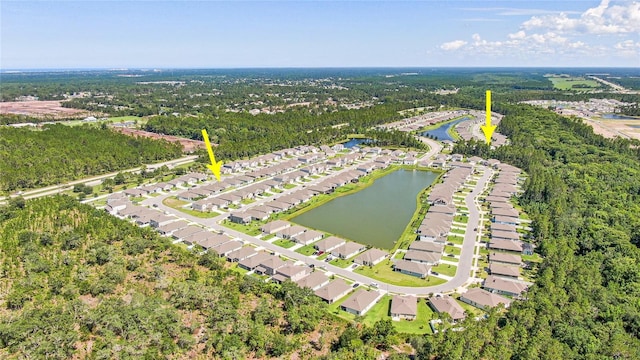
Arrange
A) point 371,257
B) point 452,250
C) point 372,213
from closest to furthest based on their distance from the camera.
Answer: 1. point 371,257
2. point 452,250
3. point 372,213

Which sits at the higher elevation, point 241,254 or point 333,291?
point 241,254

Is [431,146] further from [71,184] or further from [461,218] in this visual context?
[71,184]

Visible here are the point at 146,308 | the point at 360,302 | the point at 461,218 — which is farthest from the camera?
the point at 461,218

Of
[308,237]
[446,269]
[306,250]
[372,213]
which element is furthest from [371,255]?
[372,213]

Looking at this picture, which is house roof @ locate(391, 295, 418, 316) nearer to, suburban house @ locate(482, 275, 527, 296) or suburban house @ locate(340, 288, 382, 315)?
suburban house @ locate(340, 288, 382, 315)

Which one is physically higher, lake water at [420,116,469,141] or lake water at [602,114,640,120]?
lake water at [602,114,640,120]

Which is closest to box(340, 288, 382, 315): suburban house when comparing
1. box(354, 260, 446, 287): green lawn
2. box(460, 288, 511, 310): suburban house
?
box(354, 260, 446, 287): green lawn

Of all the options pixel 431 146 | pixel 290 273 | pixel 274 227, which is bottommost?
pixel 290 273

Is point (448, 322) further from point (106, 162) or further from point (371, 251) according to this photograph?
point (106, 162)
